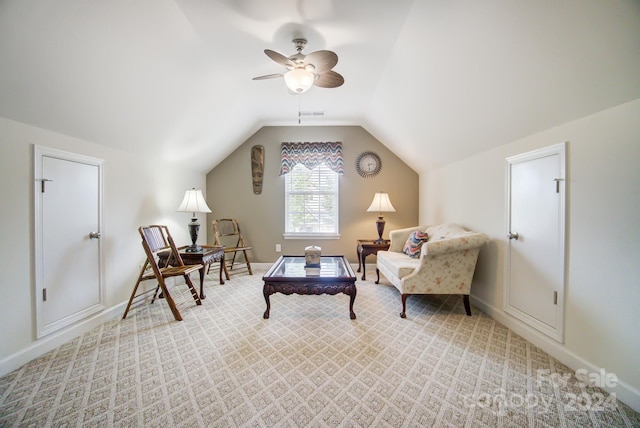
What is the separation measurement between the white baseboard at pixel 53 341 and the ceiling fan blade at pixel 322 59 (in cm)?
291

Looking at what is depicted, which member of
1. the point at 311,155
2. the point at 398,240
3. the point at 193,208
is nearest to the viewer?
the point at 193,208

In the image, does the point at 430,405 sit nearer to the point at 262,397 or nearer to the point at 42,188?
the point at 262,397

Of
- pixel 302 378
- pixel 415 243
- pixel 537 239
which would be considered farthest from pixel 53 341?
pixel 537 239

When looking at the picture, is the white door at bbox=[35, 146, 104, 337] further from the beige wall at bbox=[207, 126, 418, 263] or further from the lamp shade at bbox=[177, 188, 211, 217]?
the beige wall at bbox=[207, 126, 418, 263]

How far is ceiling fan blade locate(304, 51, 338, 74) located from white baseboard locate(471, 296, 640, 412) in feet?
8.73

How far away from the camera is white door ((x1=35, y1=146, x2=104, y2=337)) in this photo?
171 cm

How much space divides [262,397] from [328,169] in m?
3.40

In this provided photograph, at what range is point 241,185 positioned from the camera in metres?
4.11

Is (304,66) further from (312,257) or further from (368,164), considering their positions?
(368,164)

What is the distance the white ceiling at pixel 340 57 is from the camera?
4.10 ft

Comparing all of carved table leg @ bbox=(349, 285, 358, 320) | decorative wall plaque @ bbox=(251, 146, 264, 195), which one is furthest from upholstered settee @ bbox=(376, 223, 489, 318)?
decorative wall plaque @ bbox=(251, 146, 264, 195)

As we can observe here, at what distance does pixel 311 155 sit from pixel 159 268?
9.05 ft

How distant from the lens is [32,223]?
5.44ft

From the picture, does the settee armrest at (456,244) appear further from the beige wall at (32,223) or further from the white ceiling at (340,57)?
the beige wall at (32,223)
